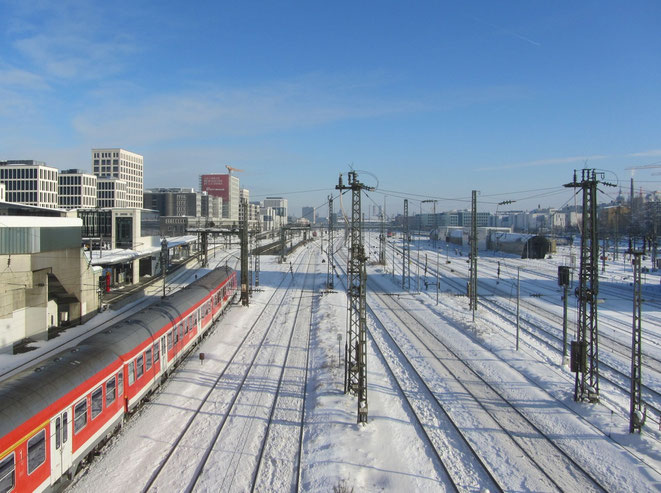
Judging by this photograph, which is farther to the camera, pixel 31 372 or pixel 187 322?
pixel 187 322

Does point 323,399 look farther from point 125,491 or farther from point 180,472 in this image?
point 125,491

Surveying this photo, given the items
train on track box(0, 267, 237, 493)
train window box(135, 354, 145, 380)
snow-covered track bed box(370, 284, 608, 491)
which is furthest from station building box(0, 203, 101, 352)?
snow-covered track bed box(370, 284, 608, 491)

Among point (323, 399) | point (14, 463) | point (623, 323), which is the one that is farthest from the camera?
point (623, 323)

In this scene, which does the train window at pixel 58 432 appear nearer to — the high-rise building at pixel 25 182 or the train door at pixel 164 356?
the train door at pixel 164 356

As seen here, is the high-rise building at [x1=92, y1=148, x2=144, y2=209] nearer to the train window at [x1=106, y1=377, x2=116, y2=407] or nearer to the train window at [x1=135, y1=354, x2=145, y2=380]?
the train window at [x1=135, y1=354, x2=145, y2=380]

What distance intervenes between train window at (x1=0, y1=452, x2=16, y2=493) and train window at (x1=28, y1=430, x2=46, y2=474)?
46cm

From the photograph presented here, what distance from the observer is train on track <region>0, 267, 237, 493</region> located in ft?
27.5

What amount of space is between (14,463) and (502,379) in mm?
16520

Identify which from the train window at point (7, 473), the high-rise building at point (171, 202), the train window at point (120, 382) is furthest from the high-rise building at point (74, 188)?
the train window at point (7, 473)

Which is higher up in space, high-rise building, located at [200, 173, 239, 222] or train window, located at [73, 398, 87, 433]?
high-rise building, located at [200, 173, 239, 222]

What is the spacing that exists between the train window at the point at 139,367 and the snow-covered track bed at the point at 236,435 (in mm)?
2168

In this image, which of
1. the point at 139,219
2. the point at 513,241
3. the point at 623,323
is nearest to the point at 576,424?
the point at 623,323

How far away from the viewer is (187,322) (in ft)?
65.6

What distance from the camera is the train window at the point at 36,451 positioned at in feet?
28.2
